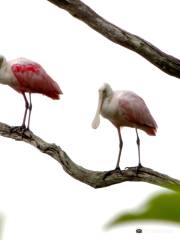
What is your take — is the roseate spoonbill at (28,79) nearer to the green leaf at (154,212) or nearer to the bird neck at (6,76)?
the bird neck at (6,76)

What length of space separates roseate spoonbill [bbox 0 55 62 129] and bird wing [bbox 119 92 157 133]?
0.99m

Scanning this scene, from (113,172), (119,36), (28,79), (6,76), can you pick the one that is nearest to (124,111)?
(113,172)

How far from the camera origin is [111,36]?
149 inches

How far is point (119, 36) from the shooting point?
3.78m

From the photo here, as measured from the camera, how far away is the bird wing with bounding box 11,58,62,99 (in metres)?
5.77

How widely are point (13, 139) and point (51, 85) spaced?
0.63m

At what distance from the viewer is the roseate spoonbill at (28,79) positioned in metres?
5.78

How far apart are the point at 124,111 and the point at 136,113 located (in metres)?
0.09

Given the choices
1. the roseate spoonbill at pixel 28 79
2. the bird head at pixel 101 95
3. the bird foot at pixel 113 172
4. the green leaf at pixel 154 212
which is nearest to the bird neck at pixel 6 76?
the roseate spoonbill at pixel 28 79

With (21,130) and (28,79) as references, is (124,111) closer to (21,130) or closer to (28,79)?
(21,130)

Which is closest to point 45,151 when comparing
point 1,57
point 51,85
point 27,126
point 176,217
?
point 27,126

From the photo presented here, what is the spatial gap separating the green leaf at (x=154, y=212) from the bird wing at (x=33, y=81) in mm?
5335

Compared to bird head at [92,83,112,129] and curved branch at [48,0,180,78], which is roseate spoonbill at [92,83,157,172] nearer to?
bird head at [92,83,112,129]

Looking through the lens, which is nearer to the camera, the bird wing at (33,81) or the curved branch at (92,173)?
the curved branch at (92,173)
